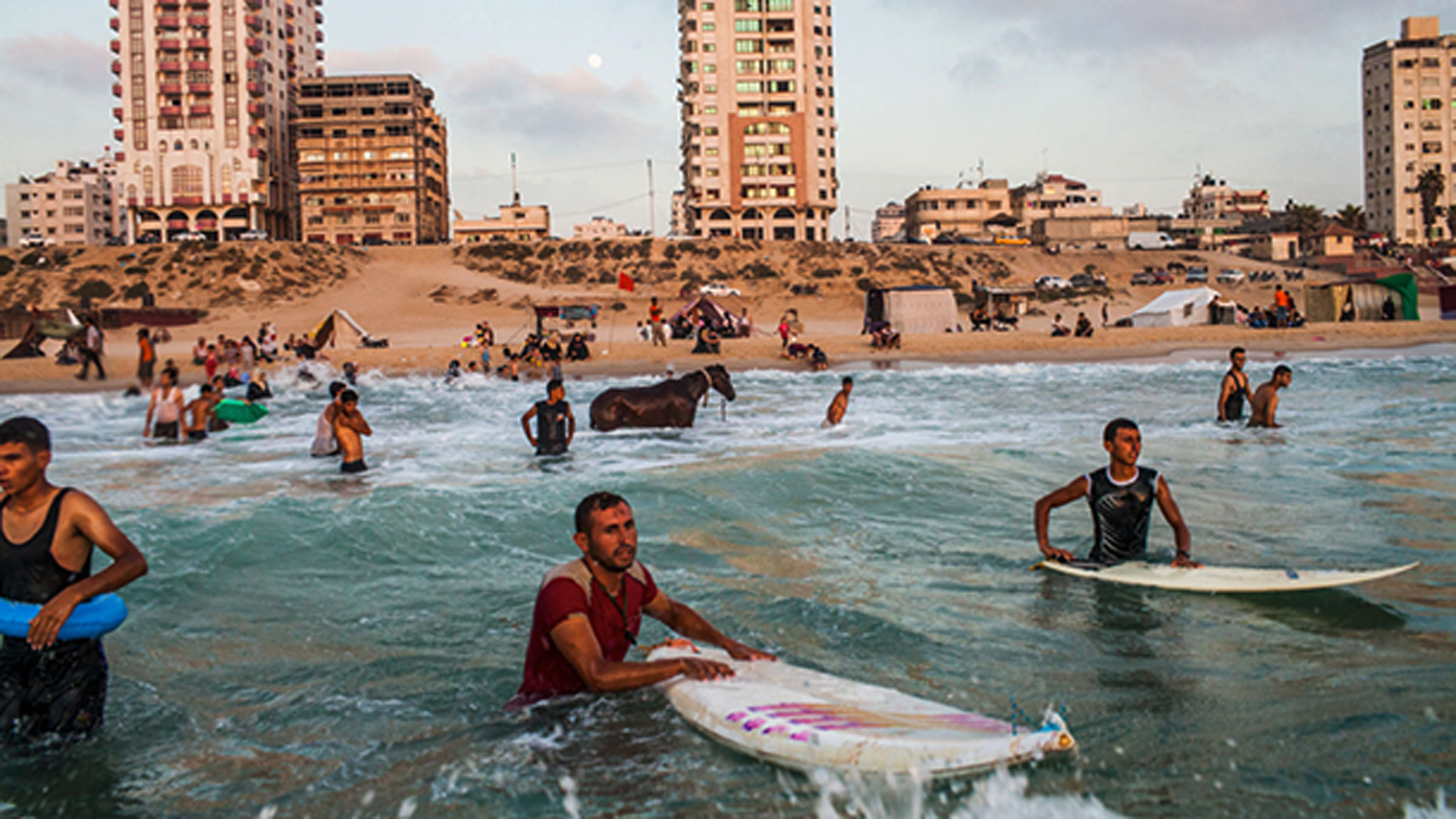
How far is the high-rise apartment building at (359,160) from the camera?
99438 mm

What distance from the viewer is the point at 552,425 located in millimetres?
12773

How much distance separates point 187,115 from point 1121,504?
327ft

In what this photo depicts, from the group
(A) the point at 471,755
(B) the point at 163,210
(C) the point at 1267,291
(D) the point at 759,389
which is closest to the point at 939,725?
(A) the point at 471,755

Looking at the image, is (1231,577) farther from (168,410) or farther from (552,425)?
(168,410)

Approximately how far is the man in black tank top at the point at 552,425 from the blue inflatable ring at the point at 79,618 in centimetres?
869

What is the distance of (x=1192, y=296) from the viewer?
37938mm

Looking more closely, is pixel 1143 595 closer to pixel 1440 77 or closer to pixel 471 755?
pixel 471 755

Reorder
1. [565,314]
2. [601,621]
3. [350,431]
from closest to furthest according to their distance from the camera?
1. [601,621]
2. [350,431]
3. [565,314]

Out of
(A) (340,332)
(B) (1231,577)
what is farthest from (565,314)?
(B) (1231,577)

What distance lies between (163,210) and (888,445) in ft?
305

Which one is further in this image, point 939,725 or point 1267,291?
point 1267,291

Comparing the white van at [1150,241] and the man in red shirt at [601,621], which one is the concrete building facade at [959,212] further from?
the man in red shirt at [601,621]

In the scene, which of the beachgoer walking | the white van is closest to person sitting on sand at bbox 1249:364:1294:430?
the beachgoer walking

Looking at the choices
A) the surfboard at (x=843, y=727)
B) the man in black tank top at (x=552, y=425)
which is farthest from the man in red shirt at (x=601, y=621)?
the man in black tank top at (x=552, y=425)
